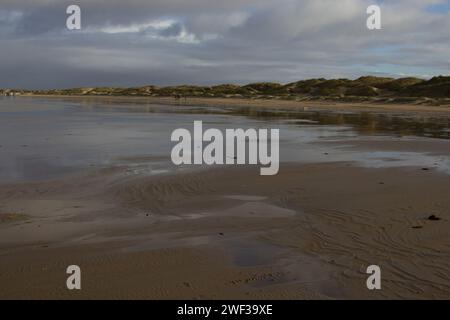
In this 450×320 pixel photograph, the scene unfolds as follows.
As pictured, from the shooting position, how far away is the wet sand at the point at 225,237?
4.22m

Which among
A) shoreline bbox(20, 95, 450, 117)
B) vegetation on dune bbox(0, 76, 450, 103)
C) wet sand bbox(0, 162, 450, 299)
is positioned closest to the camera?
wet sand bbox(0, 162, 450, 299)

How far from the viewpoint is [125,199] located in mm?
7172

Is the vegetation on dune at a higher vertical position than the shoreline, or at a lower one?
higher

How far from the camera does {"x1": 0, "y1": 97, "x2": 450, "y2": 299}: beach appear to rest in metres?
4.25

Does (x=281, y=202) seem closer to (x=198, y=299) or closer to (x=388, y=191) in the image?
(x=388, y=191)

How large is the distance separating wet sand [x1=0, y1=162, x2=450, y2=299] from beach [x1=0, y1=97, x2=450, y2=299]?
0.05 feet

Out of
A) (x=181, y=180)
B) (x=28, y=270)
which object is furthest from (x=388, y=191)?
(x=28, y=270)

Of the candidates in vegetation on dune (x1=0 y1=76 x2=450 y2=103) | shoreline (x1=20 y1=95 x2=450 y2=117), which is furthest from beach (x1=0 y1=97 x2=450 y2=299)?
vegetation on dune (x1=0 y1=76 x2=450 y2=103)

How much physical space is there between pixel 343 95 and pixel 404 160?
48.2 metres

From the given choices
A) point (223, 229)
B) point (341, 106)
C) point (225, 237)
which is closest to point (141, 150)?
point (223, 229)

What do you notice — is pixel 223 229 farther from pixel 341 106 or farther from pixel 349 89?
pixel 349 89

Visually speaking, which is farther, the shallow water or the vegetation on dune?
the vegetation on dune

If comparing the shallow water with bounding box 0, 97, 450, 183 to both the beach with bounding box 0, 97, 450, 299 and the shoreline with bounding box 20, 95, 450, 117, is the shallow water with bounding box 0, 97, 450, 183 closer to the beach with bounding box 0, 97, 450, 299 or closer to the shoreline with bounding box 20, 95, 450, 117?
the beach with bounding box 0, 97, 450, 299

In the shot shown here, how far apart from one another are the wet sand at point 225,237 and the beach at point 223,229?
17 millimetres
